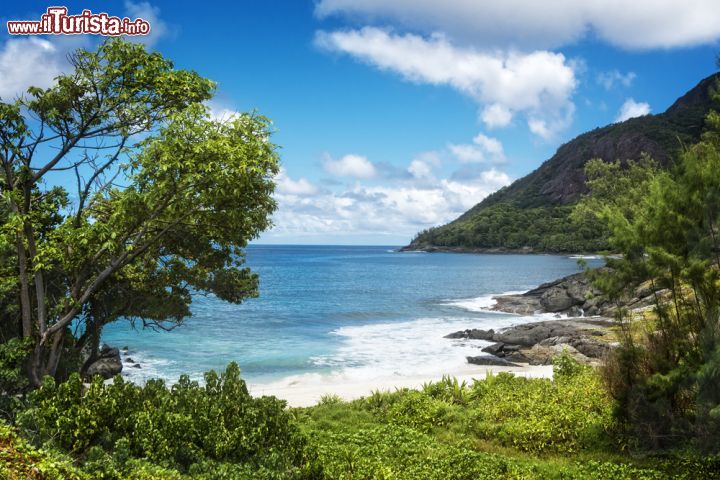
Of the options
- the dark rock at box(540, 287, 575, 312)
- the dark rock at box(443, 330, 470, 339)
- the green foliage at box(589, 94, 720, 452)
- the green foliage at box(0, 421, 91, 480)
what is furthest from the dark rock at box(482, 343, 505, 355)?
the green foliage at box(0, 421, 91, 480)

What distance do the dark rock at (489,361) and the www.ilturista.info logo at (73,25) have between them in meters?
22.8

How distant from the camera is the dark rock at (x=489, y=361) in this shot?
27594mm

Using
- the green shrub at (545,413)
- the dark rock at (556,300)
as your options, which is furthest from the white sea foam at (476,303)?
the green shrub at (545,413)

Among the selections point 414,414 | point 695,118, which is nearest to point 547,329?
point 414,414

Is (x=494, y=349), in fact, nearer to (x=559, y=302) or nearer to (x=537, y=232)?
(x=559, y=302)

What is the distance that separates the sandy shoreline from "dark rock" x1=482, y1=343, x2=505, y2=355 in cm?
336

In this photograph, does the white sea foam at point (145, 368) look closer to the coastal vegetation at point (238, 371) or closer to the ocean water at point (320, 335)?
the ocean water at point (320, 335)

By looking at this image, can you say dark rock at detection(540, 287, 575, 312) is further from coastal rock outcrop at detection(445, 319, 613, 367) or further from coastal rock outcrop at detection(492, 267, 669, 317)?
coastal rock outcrop at detection(445, 319, 613, 367)

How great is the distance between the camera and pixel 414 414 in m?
14.6

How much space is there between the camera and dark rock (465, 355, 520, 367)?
1086 inches

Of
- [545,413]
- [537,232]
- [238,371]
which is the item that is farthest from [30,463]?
[537,232]

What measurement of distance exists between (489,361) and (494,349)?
11.4ft

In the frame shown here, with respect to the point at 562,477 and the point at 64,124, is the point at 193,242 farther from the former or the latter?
the point at 562,477

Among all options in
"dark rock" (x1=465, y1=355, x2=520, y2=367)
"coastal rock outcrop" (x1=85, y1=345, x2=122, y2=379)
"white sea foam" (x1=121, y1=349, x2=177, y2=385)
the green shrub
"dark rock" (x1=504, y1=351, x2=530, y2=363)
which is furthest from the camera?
"white sea foam" (x1=121, y1=349, x2=177, y2=385)
